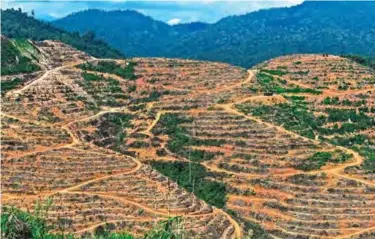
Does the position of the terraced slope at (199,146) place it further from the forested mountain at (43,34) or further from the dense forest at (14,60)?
the forested mountain at (43,34)

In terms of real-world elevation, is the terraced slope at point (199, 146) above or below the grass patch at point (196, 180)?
above

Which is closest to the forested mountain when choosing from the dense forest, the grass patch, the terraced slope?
the dense forest

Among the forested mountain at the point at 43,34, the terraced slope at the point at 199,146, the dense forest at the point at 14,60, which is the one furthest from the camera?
the forested mountain at the point at 43,34

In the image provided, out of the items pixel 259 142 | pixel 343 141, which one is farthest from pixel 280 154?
pixel 343 141

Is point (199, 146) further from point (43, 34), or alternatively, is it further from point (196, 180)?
point (43, 34)

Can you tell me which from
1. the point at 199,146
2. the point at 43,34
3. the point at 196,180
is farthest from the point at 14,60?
the point at 43,34

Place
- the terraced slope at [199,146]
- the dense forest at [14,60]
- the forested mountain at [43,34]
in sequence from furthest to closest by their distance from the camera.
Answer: the forested mountain at [43,34], the dense forest at [14,60], the terraced slope at [199,146]

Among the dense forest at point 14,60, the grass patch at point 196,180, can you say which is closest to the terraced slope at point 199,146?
the grass patch at point 196,180
